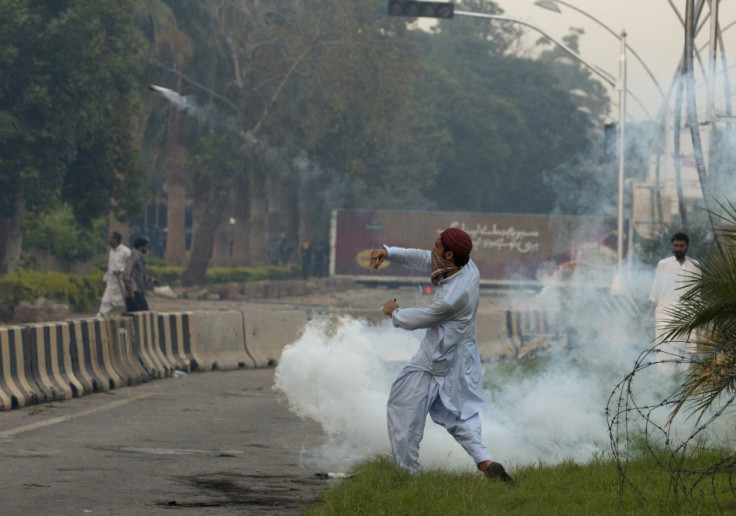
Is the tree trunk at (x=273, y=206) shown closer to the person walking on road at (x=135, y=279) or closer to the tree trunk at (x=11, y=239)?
the tree trunk at (x=11, y=239)

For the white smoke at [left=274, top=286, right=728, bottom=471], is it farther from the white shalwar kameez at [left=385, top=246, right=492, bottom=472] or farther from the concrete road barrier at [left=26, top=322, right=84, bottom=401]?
the concrete road barrier at [left=26, top=322, right=84, bottom=401]

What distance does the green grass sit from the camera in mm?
7562

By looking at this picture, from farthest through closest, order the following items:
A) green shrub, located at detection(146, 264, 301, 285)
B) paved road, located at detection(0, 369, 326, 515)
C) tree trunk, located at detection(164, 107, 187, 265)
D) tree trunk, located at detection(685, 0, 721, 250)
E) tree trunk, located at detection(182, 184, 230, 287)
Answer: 1. tree trunk, located at detection(164, 107, 187, 265)
2. tree trunk, located at detection(182, 184, 230, 287)
3. green shrub, located at detection(146, 264, 301, 285)
4. tree trunk, located at detection(685, 0, 721, 250)
5. paved road, located at detection(0, 369, 326, 515)

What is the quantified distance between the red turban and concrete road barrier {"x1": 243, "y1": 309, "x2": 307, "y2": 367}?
1172 centimetres

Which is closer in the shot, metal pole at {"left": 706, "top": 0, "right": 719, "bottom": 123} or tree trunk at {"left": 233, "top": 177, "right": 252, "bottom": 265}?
metal pole at {"left": 706, "top": 0, "right": 719, "bottom": 123}

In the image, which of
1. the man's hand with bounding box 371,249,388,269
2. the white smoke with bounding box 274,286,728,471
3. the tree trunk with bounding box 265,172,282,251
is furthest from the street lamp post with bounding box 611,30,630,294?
the tree trunk with bounding box 265,172,282,251

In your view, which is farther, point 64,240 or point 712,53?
point 64,240

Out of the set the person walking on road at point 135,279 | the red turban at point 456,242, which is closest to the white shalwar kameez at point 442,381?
the red turban at point 456,242

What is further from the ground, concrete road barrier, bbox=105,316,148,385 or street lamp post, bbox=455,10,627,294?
street lamp post, bbox=455,10,627,294

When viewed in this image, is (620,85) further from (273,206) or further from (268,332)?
(273,206)

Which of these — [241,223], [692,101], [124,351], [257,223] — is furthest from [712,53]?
[257,223]

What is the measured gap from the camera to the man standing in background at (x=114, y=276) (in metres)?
20.7

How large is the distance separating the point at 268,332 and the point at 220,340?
1.31 metres

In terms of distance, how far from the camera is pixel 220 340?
19750mm
